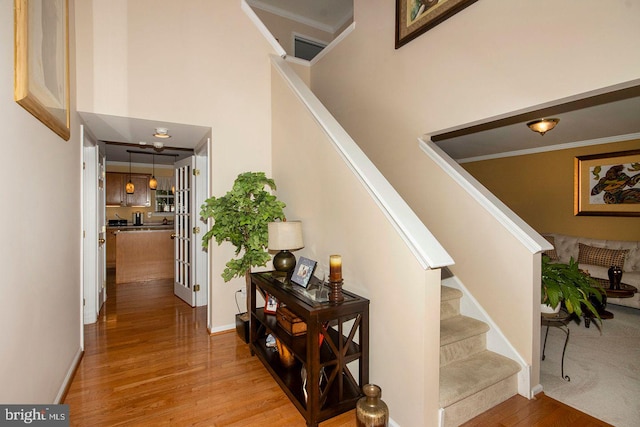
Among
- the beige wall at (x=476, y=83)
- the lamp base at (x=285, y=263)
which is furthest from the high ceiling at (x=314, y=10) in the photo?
the lamp base at (x=285, y=263)

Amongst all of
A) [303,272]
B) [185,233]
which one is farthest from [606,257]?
[185,233]

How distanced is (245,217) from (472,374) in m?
2.31

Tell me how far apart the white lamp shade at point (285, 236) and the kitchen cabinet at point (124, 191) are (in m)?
6.82

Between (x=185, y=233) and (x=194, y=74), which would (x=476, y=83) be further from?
(x=185, y=233)

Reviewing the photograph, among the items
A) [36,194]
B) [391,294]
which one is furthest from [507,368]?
[36,194]

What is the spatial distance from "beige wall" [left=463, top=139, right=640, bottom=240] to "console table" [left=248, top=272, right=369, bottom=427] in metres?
5.38

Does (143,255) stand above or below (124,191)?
below

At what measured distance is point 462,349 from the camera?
241 cm

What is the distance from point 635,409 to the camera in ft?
7.00

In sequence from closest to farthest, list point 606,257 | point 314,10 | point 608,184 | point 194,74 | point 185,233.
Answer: point 194,74
point 185,233
point 606,257
point 608,184
point 314,10

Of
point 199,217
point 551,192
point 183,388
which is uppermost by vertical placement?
point 551,192

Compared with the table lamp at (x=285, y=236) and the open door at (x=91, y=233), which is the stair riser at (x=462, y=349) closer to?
the table lamp at (x=285, y=236)

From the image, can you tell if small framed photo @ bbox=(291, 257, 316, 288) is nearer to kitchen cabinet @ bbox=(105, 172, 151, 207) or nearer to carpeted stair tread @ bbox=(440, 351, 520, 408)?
carpeted stair tread @ bbox=(440, 351, 520, 408)

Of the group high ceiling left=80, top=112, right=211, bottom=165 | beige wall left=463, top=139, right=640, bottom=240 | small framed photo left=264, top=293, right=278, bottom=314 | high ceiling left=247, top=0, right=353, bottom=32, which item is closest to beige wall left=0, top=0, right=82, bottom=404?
high ceiling left=80, top=112, right=211, bottom=165
